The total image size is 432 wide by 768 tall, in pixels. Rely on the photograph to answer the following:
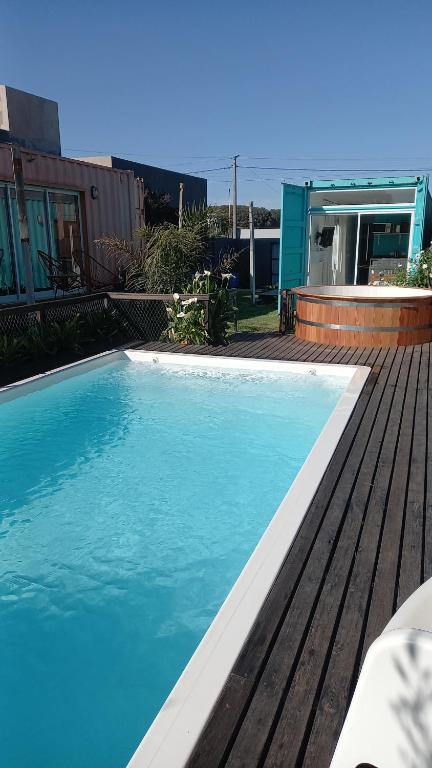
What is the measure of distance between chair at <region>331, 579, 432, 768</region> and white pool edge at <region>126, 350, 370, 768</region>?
2.17 ft

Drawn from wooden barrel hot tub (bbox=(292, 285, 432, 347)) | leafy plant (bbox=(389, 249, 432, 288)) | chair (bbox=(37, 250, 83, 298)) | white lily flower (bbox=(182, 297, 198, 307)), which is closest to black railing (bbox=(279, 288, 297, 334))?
wooden barrel hot tub (bbox=(292, 285, 432, 347))

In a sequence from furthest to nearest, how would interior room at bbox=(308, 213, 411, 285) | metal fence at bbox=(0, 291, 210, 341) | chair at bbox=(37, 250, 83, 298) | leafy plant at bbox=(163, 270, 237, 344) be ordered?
interior room at bbox=(308, 213, 411, 285)
chair at bbox=(37, 250, 83, 298)
leafy plant at bbox=(163, 270, 237, 344)
metal fence at bbox=(0, 291, 210, 341)

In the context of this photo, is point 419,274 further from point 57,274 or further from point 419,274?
point 57,274

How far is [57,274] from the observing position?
9984 millimetres

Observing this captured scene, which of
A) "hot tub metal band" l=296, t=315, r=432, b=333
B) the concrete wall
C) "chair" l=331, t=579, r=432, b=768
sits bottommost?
"hot tub metal band" l=296, t=315, r=432, b=333

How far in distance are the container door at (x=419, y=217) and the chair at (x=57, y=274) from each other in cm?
619

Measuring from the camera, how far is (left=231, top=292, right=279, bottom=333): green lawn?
30.7ft

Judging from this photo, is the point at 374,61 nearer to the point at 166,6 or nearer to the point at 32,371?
the point at 166,6

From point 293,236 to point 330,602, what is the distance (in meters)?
9.27

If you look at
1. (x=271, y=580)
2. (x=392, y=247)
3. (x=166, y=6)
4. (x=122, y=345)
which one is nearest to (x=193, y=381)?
(x=122, y=345)

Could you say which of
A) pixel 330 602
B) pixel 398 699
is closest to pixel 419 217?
pixel 330 602

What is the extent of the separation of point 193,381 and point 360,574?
436cm

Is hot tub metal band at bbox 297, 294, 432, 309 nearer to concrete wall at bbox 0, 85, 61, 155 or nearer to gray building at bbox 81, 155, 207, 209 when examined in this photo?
gray building at bbox 81, 155, 207, 209

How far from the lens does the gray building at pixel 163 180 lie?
13508 millimetres
